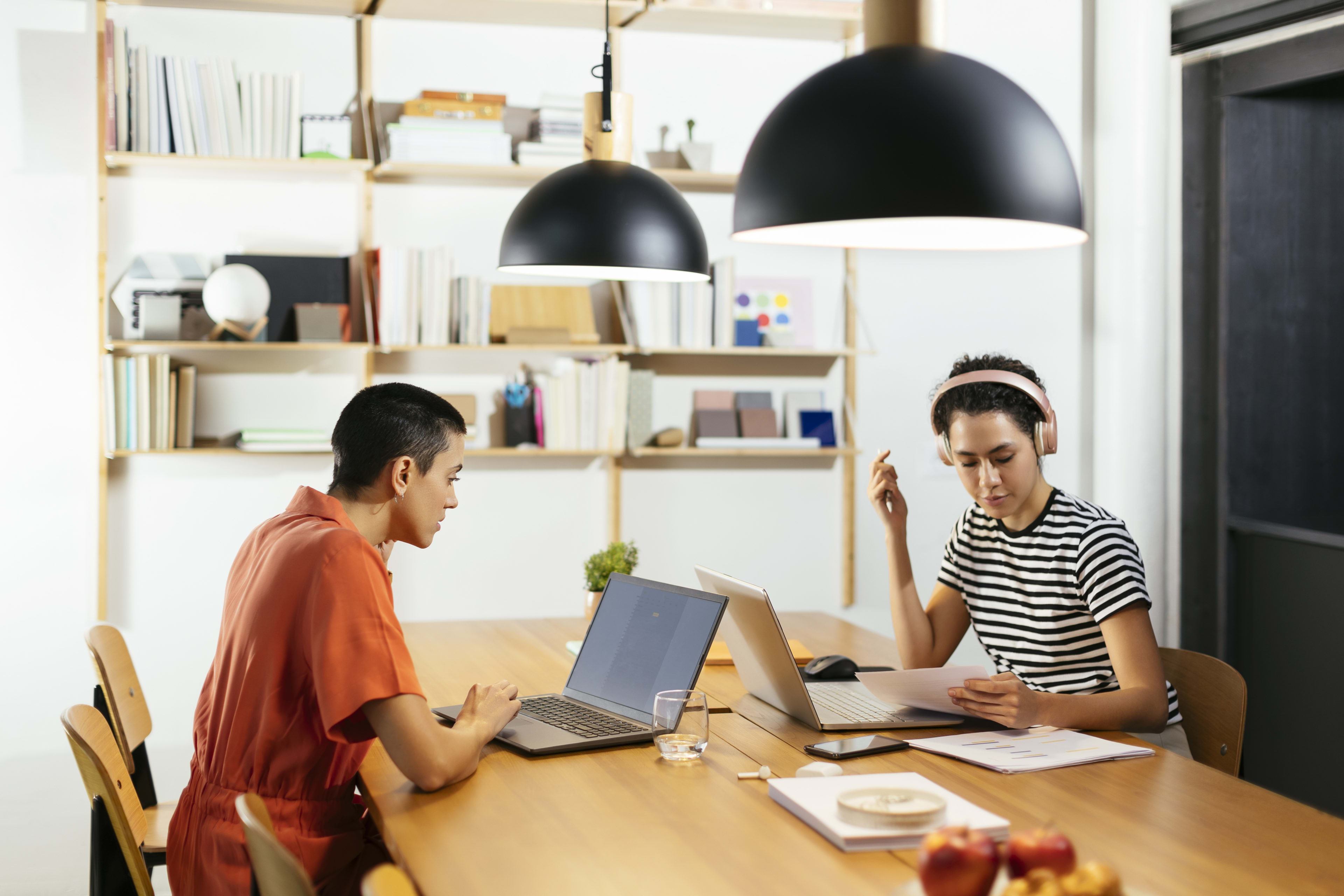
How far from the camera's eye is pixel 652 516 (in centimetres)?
420

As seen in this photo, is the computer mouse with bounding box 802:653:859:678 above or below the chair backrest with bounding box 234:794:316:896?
below

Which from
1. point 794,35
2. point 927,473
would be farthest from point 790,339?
point 794,35

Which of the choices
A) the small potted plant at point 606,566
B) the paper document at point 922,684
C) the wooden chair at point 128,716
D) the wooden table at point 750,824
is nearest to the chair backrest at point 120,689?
the wooden chair at point 128,716

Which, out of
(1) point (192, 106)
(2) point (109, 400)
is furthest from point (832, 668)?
(1) point (192, 106)

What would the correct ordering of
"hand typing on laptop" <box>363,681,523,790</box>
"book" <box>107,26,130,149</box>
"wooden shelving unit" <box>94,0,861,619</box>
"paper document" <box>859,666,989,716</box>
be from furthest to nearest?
1. "wooden shelving unit" <box>94,0,861,619</box>
2. "book" <box>107,26,130,149</box>
3. "paper document" <box>859,666,989,716</box>
4. "hand typing on laptop" <box>363,681,523,790</box>

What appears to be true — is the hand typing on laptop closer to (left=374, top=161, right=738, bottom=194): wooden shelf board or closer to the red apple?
the red apple

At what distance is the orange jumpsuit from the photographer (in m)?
1.62

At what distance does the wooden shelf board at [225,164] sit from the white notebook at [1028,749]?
273 centimetres

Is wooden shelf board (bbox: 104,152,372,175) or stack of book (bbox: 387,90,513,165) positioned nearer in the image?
wooden shelf board (bbox: 104,152,372,175)

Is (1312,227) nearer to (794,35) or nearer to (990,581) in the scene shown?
(794,35)

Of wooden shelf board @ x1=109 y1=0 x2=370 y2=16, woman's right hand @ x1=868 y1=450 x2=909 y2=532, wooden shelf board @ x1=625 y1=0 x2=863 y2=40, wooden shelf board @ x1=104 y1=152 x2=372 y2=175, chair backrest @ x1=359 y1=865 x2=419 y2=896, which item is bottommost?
chair backrest @ x1=359 y1=865 x2=419 y2=896

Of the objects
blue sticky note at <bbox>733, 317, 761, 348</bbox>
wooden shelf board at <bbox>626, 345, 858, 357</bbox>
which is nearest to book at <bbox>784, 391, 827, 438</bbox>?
wooden shelf board at <bbox>626, 345, 858, 357</bbox>

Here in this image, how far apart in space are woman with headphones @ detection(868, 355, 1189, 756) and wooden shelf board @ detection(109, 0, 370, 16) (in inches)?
96.6

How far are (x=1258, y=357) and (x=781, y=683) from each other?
9.34 feet
